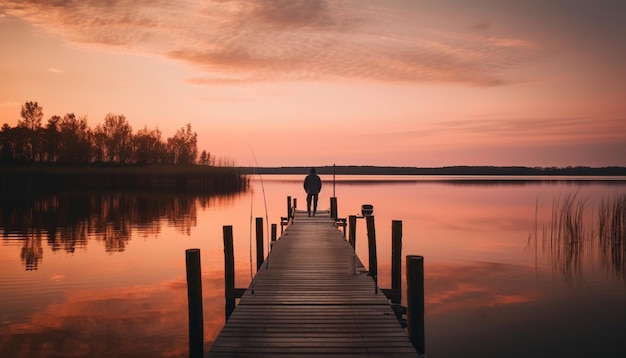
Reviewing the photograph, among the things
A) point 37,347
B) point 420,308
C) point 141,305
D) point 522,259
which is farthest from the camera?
point 522,259

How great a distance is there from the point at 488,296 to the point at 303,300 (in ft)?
26.4

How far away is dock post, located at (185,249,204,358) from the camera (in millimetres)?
9141

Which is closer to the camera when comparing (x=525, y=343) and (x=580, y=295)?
(x=525, y=343)

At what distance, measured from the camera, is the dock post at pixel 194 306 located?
9141mm

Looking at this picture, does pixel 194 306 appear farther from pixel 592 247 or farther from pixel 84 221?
pixel 84 221

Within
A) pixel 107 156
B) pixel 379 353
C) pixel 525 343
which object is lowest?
pixel 525 343

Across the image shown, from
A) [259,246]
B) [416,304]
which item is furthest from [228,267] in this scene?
[416,304]

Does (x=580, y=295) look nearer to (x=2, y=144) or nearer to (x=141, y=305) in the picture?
(x=141, y=305)

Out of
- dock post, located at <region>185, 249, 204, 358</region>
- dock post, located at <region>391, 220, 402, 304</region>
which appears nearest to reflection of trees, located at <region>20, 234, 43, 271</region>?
dock post, located at <region>185, 249, 204, 358</region>

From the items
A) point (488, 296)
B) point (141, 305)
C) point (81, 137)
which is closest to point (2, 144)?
point (81, 137)

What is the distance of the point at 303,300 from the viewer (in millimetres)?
9695

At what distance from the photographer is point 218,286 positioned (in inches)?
664

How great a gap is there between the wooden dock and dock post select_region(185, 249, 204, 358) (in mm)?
817

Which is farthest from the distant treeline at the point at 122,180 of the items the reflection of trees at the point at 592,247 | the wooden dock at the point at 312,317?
the wooden dock at the point at 312,317
